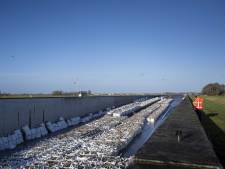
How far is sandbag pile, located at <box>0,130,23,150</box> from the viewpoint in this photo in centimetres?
1322

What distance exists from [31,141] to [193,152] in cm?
1042

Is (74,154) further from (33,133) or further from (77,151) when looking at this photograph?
(33,133)

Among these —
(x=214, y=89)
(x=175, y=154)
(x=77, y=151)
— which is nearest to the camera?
(x=175, y=154)

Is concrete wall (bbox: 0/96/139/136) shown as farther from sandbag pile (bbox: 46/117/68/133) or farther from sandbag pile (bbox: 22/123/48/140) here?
sandbag pile (bbox: 46/117/68/133)

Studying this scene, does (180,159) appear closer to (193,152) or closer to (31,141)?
(193,152)

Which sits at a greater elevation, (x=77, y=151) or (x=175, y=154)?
(x=175, y=154)

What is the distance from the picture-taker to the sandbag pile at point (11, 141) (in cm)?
1322

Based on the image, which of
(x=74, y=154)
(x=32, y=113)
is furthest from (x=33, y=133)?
(x=74, y=154)

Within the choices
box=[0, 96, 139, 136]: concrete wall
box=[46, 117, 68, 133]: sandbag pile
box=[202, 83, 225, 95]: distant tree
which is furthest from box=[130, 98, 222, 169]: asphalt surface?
box=[202, 83, 225, 95]: distant tree

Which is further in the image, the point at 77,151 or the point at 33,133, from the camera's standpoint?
the point at 33,133

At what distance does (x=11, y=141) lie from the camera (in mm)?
14039

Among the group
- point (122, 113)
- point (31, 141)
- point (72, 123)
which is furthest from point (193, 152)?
point (122, 113)

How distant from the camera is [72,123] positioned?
2303cm

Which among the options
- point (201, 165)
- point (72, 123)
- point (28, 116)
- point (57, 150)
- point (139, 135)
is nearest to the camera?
point (201, 165)
